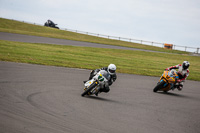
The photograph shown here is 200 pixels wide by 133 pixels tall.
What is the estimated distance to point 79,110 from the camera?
8258mm

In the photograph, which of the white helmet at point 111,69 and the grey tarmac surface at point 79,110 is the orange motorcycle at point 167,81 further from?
the white helmet at point 111,69

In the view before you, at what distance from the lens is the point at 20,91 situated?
9.80 metres

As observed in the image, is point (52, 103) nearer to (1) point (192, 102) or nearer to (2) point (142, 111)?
(2) point (142, 111)

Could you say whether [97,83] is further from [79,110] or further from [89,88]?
[79,110]

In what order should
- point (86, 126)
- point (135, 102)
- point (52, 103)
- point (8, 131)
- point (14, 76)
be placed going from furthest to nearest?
point (14, 76) < point (135, 102) < point (52, 103) < point (86, 126) < point (8, 131)

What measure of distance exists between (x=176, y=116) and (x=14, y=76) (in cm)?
653

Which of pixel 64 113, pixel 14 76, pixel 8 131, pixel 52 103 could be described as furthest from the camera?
pixel 14 76

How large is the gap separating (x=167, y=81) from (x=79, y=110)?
22.4 ft

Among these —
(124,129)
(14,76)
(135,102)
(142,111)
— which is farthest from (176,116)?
(14,76)

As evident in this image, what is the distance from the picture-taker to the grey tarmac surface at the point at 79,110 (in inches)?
255

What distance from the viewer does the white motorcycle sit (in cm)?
1073

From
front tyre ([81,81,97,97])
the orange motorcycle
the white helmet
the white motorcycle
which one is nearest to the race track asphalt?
front tyre ([81,81,97,97])

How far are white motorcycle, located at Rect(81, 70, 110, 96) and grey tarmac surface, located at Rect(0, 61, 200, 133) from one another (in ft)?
1.29

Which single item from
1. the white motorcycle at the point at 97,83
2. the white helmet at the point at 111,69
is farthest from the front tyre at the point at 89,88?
the white helmet at the point at 111,69
